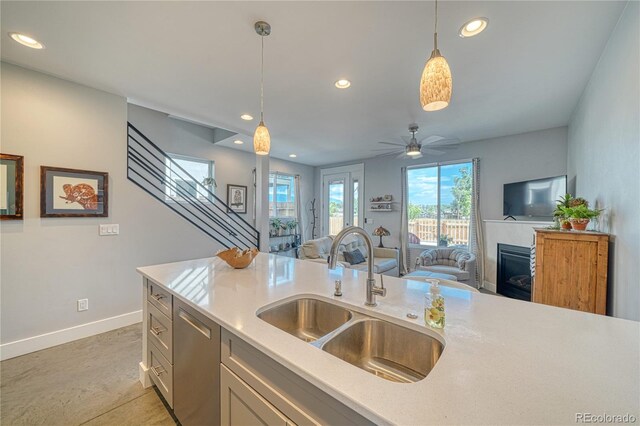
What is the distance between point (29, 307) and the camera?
2.38 meters

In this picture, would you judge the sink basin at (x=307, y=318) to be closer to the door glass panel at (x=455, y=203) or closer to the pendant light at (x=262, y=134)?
the pendant light at (x=262, y=134)

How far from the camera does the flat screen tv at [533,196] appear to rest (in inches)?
146

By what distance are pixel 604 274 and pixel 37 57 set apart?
5.03 metres

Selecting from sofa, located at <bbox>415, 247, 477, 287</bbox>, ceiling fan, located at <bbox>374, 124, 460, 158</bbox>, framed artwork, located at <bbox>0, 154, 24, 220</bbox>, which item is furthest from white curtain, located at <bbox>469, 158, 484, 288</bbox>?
framed artwork, located at <bbox>0, 154, 24, 220</bbox>

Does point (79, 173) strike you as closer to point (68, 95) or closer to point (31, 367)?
point (68, 95)

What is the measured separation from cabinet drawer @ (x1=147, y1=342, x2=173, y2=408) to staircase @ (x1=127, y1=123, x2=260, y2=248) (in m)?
1.98

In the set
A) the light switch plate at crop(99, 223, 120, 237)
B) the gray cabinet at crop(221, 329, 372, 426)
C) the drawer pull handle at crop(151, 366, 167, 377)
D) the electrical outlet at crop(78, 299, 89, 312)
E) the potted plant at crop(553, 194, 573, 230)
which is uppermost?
the potted plant at crop(553, 194, 573, 230)

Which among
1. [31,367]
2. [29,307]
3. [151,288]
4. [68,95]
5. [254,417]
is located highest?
[68,95]

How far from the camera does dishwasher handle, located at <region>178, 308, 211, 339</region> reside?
3.94 ft

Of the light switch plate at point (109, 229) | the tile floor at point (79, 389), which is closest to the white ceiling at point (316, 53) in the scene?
the light switch plate at point (109, 229)

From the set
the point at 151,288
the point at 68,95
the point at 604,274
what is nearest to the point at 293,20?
the point at 151,288

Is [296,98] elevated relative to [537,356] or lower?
elevated

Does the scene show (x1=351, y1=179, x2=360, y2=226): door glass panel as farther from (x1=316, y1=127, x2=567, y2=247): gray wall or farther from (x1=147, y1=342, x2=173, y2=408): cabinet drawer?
(x1=147, y1=342, x2=173, y2=408): cabinet drawer

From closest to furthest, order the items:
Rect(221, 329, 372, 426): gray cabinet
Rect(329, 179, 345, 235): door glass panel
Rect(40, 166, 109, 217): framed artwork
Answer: Rect(221, 329, 372, 426): gray cabinet < Rect(40, 166, 109, 217): framed artwork < Rect(329, 179, 345, 235): door glass panel
